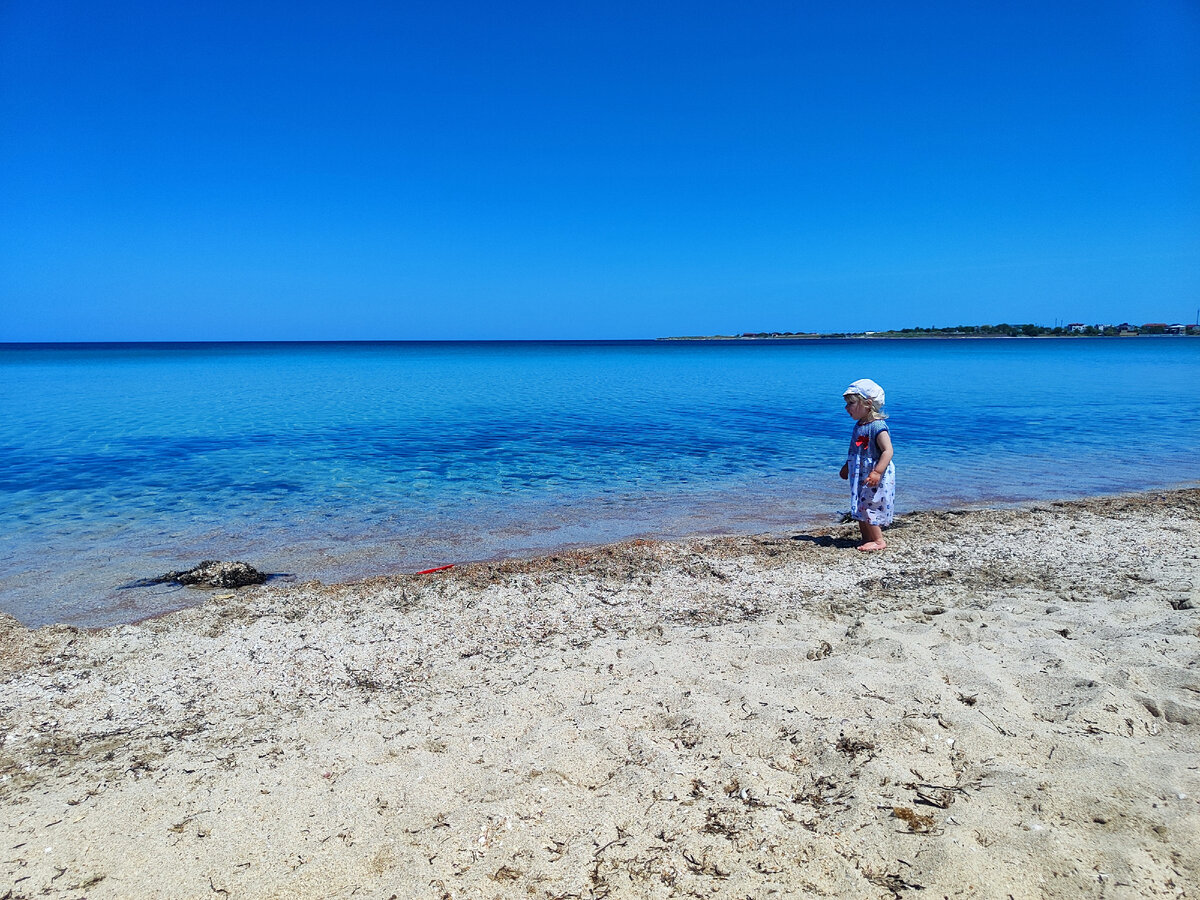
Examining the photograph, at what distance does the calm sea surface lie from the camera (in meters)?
9.46

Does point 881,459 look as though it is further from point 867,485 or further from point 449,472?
point 449,472

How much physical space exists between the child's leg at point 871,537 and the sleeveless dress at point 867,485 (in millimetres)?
63

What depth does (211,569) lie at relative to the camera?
26.4ft

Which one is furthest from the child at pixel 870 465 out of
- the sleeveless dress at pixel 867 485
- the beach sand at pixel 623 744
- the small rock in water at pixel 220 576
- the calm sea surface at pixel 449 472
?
the small rock in water at pixel 220 576

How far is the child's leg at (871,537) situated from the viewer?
27.7ft

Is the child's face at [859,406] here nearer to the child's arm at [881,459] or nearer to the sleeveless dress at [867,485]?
the sleeveless dress at [867,485]

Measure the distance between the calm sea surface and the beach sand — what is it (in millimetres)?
2743

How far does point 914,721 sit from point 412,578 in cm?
526

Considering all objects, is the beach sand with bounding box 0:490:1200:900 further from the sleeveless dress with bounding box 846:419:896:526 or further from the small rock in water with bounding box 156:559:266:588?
the sleeveless dress with bounding box 846:419:896:526

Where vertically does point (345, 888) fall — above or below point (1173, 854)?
below

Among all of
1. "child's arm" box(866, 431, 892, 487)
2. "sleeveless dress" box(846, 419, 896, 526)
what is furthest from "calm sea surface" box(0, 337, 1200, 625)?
"child's arm" box(866, 431, 892, 487)

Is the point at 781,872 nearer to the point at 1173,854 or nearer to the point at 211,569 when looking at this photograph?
the point at 1173,854

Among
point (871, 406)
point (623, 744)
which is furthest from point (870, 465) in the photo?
point (623, 744)

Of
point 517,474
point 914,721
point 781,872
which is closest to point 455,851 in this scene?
point 781,872
